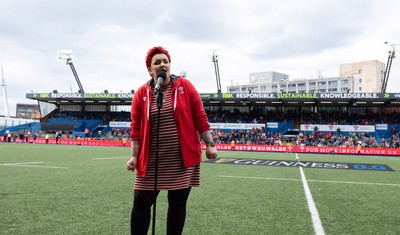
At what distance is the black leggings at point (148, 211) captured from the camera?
292 centimetres

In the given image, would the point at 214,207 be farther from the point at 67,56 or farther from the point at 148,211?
the point at 67,56

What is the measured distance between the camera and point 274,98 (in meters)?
39.6

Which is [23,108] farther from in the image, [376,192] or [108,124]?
[376,192]

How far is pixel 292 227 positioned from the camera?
423cm

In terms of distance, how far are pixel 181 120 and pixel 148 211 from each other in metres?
0.81

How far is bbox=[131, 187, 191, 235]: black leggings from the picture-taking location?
9.59 ft

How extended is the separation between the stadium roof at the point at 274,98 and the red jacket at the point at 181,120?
36819mm

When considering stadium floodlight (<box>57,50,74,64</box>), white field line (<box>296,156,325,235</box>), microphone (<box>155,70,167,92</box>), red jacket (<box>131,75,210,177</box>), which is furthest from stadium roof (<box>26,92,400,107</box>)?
microphone (<box>155,70,167,92</box>)

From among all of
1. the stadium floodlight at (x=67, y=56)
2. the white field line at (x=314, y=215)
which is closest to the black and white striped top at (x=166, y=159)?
the white field line at (x=314, y=215)

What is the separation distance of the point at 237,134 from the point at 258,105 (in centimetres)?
870

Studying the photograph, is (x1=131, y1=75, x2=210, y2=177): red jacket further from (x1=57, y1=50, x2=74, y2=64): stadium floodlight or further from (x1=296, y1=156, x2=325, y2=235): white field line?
(x1=57, y1=50, x2=74, y2=64): stadium floodlight

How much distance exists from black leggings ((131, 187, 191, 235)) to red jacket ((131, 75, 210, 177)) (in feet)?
0.66

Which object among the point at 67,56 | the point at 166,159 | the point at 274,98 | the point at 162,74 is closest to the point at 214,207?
the point at 166,159

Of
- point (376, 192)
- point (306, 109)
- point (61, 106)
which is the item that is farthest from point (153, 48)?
point (61, 106)
